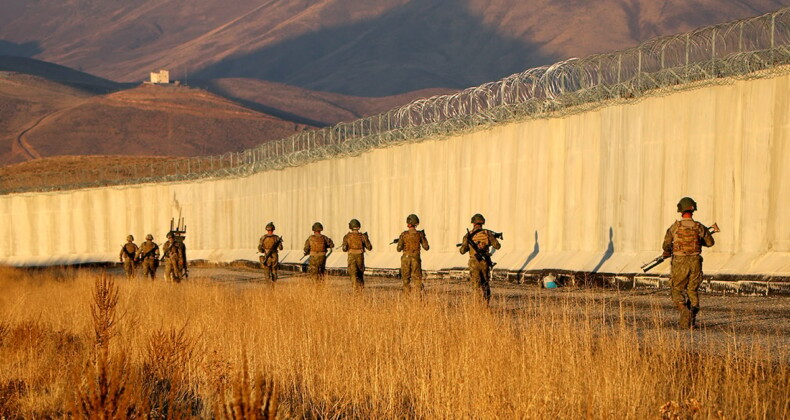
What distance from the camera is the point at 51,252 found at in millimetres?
64062

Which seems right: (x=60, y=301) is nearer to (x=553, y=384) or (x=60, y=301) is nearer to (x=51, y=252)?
(x=553, y=384)

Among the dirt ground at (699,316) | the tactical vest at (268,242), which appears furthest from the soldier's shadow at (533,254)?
the tactical vest at (268,242)

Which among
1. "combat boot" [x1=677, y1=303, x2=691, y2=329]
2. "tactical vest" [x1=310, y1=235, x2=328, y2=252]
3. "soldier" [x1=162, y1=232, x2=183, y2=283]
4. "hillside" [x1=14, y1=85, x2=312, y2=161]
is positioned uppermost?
"hillside" [x1=14, y1=85, x2=312, y2=161]

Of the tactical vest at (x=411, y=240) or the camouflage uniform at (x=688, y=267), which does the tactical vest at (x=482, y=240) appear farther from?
the camouflage uniform at (x=688, y=267)

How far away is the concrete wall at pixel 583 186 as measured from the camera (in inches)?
918

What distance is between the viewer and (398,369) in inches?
415

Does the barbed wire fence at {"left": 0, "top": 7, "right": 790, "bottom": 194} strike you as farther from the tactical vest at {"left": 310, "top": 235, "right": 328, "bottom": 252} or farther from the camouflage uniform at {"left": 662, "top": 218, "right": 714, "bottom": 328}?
the camouflage uniform at {"left": 662, "top": 218, "right": 714, "bottom": 328}

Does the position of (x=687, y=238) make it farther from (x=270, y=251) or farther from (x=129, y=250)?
(x=129, y=250)

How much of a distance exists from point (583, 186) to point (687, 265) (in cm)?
1526

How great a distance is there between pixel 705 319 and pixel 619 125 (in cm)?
1251

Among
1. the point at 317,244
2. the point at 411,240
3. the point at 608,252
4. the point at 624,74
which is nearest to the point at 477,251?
the point at 411,240

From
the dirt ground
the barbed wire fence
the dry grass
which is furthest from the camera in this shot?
the barbed wire fence

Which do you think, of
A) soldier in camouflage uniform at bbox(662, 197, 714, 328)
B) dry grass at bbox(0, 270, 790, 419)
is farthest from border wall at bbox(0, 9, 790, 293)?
dry grass at bbox(0, 270, 790, 419)

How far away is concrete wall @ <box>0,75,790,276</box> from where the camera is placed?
23328 mm
